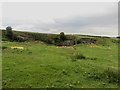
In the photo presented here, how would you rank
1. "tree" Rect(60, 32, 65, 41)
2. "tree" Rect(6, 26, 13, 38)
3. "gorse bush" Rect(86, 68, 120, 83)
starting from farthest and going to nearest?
"tree" Rect(60, 32, 65, 41)
"tree" Rect(6, 26, 13, 38)
"gorse bush" Rect(86, 68, 120, 83)

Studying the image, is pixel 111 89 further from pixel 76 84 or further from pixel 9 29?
pixel 9 29

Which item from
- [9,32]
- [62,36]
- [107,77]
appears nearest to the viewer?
[107,77]

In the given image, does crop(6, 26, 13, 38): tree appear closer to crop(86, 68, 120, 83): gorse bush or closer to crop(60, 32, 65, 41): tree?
crop(60, 32, 65, 41): tree

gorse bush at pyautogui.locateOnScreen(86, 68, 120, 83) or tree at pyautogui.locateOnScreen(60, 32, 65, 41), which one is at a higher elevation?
tree at pyautogui.locateOnScreen(60, 32, 65, 41)

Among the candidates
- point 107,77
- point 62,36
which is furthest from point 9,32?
point 107,77

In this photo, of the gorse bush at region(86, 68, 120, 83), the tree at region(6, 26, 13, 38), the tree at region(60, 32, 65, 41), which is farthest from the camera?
the tree at region(60, 32, 65, 41)

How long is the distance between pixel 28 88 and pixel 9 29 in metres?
62.3

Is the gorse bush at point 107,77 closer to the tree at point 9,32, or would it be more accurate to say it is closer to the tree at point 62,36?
the tree at point 62,36

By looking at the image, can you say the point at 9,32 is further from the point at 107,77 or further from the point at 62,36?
the point at 107,77

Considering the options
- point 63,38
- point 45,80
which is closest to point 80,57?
point 45,80

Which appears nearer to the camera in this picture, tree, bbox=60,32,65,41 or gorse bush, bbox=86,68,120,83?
gorse bush, bbox=86,68,120,83

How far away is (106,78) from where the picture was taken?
13.4 m

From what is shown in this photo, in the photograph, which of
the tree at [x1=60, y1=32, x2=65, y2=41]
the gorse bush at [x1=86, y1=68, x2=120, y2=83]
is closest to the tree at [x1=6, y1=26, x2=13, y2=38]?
the tree at [x1=60, y1=32, x2=65, y2=41]

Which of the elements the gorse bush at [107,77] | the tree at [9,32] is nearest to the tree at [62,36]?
the tree at [9,32]
